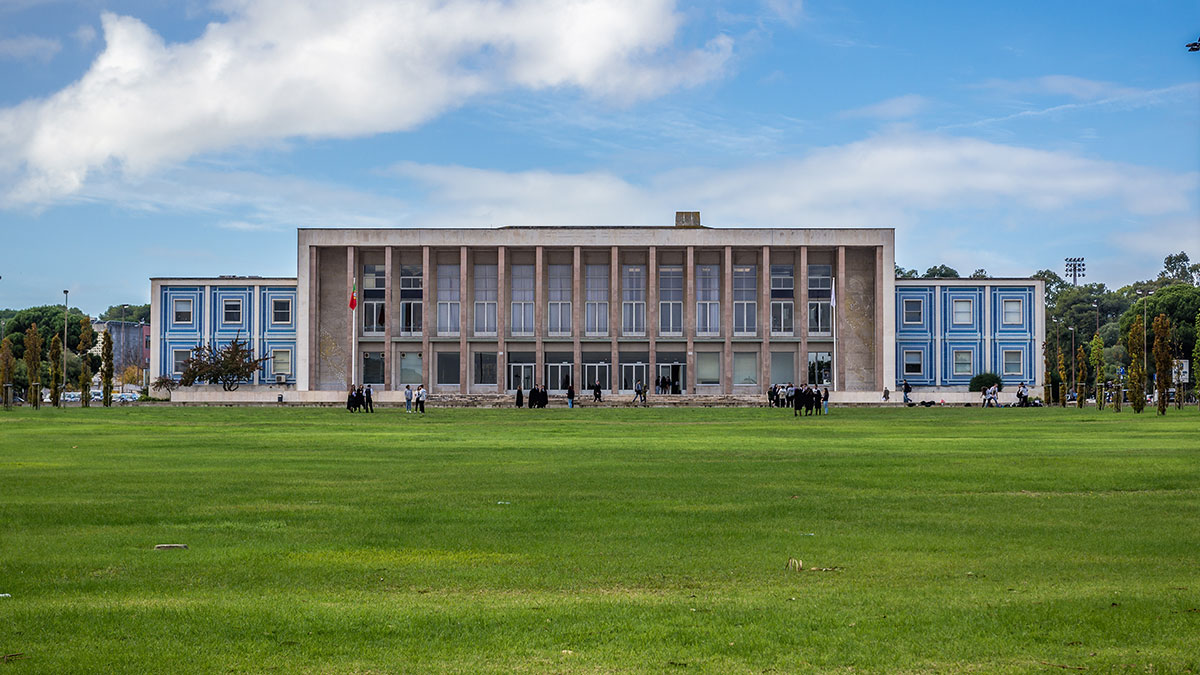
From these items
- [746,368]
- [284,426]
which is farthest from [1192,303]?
[284,426]

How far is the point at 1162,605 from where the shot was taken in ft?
30.7

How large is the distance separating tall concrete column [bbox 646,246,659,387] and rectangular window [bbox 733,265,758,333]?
5529 millimetres

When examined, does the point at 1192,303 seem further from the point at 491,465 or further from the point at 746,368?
the point at 491,465

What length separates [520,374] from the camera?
300ft

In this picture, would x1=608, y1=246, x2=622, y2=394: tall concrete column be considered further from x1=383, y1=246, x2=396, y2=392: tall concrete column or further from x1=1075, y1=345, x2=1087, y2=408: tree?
x1=1075, y1=345, x2=1087, y2=408: tree

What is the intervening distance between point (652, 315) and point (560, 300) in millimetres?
6745

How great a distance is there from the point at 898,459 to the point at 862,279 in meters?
69.3

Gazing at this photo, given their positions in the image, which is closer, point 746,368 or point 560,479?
point 560,479

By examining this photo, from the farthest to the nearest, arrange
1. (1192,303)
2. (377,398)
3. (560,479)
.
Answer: (1192,303) < (377,398) < (560,479)

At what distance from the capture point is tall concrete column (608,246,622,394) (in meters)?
90.4

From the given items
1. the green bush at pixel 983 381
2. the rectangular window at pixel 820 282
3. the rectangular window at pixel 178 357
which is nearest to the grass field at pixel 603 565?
the green bush at pixel 983 381

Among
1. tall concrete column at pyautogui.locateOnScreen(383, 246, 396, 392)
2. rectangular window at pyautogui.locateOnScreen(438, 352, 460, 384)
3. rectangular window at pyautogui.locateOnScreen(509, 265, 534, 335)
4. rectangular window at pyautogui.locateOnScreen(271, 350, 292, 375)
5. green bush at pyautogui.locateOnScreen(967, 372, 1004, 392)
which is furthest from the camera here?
rectangular window at pyautogui.locateOnScreen(271, 350, 292, 375)

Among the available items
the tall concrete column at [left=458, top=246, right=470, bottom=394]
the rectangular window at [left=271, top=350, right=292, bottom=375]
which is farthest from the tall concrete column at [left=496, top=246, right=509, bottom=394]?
the rectangular window at [left=271, top=350, right=292, bottom=375]

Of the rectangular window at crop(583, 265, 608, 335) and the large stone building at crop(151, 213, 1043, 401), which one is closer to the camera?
the large stone building at crop(151, 213, 1043, 401)
